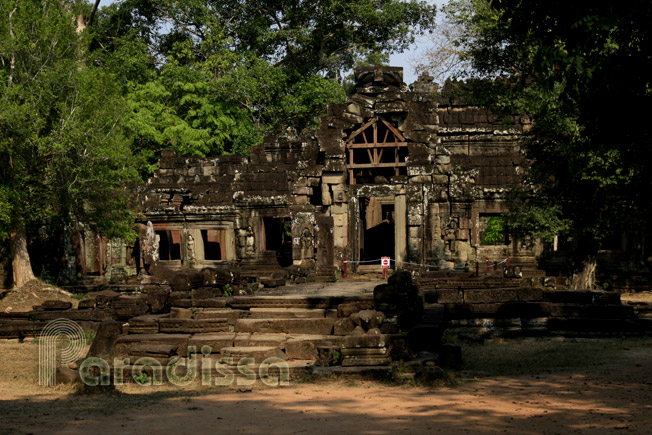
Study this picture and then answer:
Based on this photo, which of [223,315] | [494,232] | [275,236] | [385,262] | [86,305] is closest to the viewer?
[223,315]

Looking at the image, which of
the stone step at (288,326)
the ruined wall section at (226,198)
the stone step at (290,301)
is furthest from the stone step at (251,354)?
the ruined wall section at (226,198)

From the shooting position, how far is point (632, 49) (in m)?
11.5

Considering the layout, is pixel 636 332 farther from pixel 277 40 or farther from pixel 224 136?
pixel 277 40

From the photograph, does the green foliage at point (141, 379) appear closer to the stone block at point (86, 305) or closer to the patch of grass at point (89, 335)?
the patch of grass at point (89, 335)

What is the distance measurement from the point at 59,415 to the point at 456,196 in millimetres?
17730

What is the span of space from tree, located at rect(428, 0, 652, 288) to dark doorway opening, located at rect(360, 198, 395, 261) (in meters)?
7.57

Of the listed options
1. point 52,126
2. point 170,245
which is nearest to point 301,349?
point 52,126

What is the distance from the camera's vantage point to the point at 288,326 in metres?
16.0

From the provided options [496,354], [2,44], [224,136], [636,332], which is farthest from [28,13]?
[636,332]

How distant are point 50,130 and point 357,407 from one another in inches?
739

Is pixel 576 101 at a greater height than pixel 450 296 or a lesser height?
greater

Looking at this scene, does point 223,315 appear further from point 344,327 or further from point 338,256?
point 338,256

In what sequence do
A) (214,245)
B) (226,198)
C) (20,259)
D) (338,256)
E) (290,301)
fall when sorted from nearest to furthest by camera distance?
1. (290,301)
2. (338,256)
3. (20,259)
4. (226,198)
5. (214,245)

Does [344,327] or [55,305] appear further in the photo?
[55,305]
